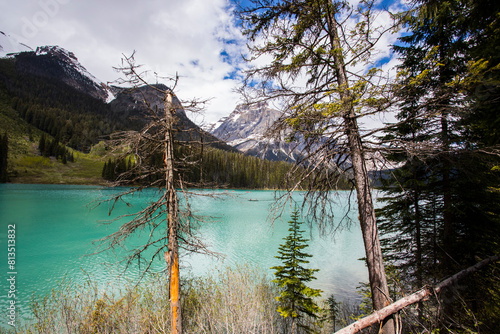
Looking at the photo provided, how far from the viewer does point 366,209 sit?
339cm

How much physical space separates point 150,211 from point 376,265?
456 cm

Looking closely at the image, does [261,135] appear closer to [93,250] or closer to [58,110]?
[93,250]

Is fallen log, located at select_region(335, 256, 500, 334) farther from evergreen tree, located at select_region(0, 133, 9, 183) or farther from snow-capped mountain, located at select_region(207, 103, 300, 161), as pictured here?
evergreen tree, located at select_region(0, 133, 9, 183)

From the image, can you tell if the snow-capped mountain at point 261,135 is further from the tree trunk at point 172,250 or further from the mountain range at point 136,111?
the tree trunk at point 172,250

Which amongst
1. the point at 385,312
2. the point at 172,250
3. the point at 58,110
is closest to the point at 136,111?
the point at 172,250

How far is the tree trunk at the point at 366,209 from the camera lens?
315cm

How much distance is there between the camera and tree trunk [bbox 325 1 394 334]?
3150mm

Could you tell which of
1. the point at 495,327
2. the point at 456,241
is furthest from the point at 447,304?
the point at 456,241

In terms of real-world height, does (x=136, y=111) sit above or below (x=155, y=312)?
above

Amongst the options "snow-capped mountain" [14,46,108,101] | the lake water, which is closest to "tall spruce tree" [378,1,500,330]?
the lake water

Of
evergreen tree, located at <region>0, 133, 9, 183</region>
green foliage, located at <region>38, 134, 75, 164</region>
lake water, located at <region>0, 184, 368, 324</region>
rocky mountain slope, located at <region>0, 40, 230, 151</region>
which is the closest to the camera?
lake water, located at <region>0, 184, 368, 324</region>

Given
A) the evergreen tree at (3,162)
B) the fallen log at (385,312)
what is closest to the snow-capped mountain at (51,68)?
the evergreen tree at (3,162)

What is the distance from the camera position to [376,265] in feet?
10.6

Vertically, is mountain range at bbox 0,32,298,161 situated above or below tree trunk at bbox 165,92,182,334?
above
